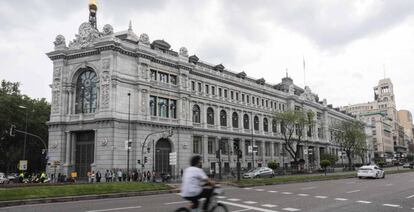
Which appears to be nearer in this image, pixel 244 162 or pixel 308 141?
pixel 244 162

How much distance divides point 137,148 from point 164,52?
52.2ft

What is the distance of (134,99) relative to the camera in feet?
165

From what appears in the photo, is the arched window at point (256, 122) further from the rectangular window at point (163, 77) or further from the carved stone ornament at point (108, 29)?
the carved stone ornament at point (108, 29)

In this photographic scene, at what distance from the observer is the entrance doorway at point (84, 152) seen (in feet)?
160

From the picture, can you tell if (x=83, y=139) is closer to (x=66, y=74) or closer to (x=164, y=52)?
(x=66, y=74)

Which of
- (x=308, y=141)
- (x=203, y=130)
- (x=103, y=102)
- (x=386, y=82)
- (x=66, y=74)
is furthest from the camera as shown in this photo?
(x=386, y=82)

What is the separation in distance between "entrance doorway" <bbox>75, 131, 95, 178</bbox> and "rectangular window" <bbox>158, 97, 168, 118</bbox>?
1011 centimetres

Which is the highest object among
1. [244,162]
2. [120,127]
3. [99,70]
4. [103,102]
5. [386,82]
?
[386,82]

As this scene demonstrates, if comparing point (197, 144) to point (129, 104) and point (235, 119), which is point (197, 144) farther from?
point (129, 104)

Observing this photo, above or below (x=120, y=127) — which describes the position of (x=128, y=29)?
above

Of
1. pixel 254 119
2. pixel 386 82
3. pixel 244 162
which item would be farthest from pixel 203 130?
pixel 386 82

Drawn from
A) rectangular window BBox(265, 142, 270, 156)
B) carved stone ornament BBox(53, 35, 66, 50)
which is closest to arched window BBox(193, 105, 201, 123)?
rectangular window BBox(265, 142, 270, 156)

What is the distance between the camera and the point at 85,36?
51500mm

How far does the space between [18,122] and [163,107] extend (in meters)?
24.8
